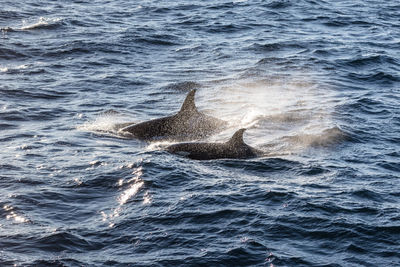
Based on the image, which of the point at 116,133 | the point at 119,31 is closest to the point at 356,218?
the point at 116,133

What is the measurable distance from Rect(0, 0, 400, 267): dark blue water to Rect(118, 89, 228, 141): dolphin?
54cm

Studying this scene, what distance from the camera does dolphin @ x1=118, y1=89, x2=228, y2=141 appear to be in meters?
20.8

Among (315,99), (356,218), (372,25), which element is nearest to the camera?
(356,218)

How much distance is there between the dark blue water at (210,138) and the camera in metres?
13.8

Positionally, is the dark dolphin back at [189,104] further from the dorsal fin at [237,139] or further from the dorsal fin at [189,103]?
the dorsal fin at [237,139]

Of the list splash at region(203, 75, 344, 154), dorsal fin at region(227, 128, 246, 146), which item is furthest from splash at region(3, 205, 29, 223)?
splash at region(203, 75, 344, 154)

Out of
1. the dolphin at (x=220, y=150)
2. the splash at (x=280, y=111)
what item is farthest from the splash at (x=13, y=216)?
the splash at (x=280, y=111)

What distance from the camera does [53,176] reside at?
55.4 ft

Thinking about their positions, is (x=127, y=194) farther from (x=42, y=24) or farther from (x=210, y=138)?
(x=42, y=24)

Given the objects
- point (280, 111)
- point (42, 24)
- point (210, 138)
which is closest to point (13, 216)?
point (210, 138)

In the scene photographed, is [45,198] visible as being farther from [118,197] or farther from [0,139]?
[0,139]

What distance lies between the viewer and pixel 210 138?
20906 millimetres

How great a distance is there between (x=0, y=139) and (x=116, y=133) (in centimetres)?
331

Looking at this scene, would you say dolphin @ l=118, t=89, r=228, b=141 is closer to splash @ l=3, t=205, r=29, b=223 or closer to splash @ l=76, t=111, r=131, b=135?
splash @ l=76, t=111, r=131, b=135
